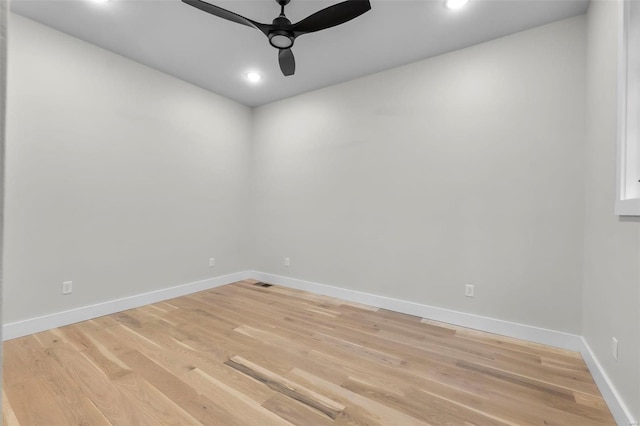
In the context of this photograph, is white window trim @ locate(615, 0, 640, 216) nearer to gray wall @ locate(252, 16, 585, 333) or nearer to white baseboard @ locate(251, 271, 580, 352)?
gray wall @ locate(252, 16, 585, 333)

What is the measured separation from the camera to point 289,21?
7.23ft

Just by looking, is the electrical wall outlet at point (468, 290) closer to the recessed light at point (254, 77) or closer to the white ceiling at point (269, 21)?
the white ceiling at point (269, 21)

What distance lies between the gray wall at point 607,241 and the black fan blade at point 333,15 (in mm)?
1505

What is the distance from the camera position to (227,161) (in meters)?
4.15

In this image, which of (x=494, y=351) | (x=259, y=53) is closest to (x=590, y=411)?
(x=494, y=351)

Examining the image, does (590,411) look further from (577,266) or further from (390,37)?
(390,37)

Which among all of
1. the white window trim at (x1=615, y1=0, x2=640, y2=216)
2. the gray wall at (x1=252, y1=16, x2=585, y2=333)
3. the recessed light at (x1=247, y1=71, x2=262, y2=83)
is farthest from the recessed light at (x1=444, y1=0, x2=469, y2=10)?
the recessed light at (x1=247, y1=71, x2=262, y2=83)

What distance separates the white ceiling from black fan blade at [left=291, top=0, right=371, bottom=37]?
26 cm

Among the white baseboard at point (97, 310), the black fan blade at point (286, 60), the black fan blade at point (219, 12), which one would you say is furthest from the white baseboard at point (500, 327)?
the black fan blade at point (219, 12)

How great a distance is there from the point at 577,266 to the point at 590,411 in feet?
3.61

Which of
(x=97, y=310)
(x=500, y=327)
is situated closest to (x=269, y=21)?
(x=97, y=310)

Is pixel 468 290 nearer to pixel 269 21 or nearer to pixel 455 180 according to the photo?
pixel 455 180

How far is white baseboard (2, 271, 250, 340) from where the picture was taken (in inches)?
96.1

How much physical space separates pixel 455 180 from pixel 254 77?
2514mm
